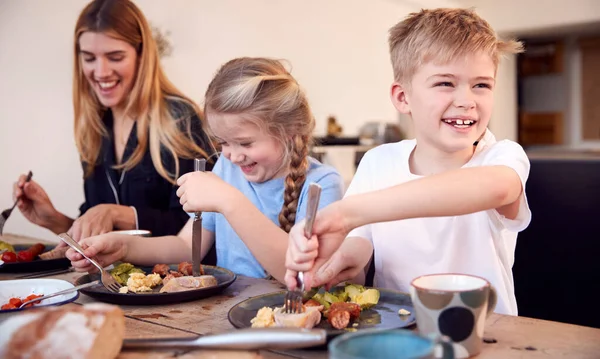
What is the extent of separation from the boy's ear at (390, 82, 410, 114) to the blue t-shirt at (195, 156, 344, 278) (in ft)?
0.87

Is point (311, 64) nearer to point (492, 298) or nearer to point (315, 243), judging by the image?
point (315, 243)

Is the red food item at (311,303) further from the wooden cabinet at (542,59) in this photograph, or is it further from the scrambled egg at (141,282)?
the wooden cabinet at (542,59)

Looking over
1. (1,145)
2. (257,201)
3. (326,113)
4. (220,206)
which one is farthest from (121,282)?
(326,113)

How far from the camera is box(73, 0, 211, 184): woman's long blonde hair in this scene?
7.28 ft

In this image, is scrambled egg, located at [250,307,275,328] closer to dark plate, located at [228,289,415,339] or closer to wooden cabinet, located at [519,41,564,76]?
dark plate, located at [228,289,415,339]

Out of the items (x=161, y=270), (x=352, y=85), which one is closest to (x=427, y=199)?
(x=161, y=270)

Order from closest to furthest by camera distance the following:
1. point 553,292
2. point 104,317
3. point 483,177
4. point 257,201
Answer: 1. point 104,317
2. point 483,177
3. point 257,201
4. point 553,292

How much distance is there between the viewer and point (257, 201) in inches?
67.4

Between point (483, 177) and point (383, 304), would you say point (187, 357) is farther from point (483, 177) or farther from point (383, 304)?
point (483, 177)

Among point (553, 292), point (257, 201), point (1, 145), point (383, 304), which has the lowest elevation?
point (553, 292)

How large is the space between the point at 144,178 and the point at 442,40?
1.33m

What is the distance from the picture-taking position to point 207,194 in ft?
4.17

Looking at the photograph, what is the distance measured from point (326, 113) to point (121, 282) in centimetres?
401

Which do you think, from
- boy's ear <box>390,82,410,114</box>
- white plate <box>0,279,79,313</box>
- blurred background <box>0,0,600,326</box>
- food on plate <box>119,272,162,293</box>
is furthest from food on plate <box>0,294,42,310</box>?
blurred background <box>0,0,600,326</box>
